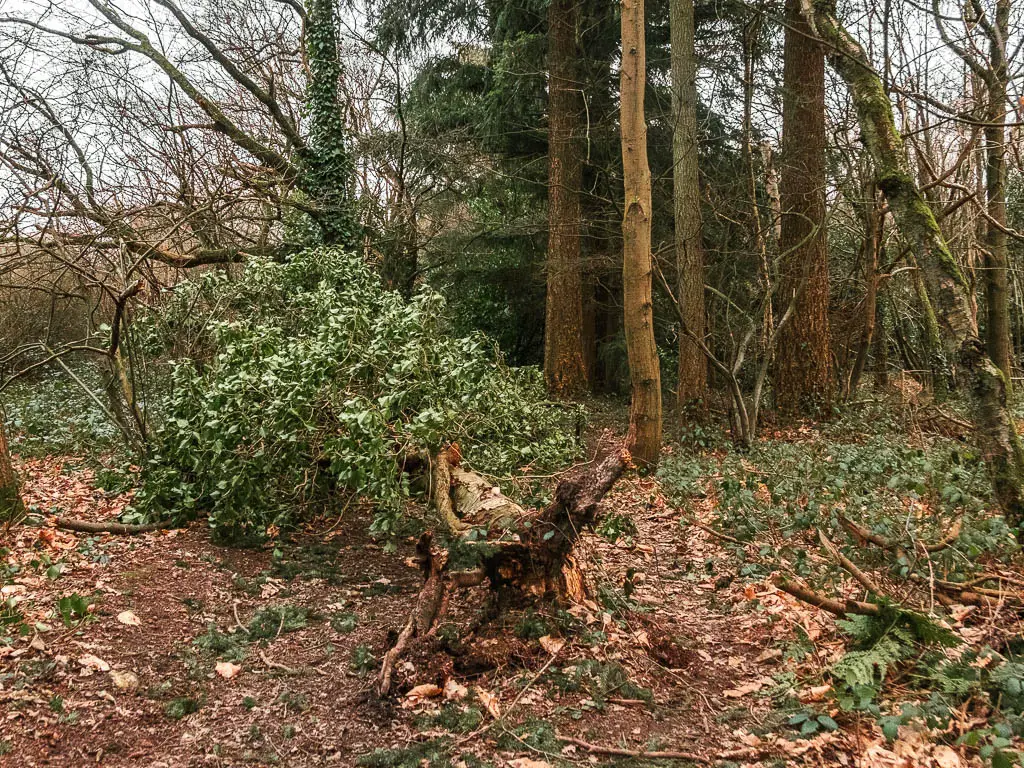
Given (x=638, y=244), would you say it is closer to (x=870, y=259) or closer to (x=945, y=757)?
(x=870, y=259)

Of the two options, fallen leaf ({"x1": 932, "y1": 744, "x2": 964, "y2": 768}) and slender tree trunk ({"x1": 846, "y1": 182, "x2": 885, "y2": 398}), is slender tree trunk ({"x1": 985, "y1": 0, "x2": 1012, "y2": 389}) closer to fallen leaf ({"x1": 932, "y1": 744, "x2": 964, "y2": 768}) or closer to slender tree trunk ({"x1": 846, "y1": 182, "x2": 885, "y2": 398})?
slender tree trunk ({"x1": 846, "y1": 182, "x2": 885, "y2": 398})

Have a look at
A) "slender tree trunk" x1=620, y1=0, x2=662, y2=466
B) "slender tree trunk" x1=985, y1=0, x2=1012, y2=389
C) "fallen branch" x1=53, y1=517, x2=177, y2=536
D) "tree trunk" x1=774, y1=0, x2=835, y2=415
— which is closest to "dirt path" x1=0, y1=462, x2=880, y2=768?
"fallen branch" x1=53, y1=517, x2=177, y2=536

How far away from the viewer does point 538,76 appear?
14344 mm

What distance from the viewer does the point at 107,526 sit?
20.2 feet

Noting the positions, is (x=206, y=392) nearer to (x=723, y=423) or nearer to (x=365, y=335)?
(x=365, y=335)

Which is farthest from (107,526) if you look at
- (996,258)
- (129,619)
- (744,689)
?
(996,258)

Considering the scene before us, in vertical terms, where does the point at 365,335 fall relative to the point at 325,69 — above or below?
below

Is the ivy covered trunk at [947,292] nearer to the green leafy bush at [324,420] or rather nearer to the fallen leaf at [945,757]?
the fallen leaf at [945,757]

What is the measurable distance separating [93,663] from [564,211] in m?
11.5

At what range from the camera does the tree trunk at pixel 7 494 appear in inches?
217

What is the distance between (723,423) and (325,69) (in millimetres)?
9282

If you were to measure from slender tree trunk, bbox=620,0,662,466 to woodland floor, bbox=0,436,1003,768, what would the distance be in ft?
10.4

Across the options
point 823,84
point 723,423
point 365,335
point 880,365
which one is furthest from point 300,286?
point 880,365

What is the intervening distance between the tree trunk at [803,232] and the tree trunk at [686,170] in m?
1.28
